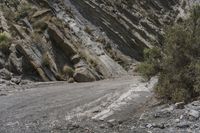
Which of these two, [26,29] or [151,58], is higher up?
[26,29]

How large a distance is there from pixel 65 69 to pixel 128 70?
6965mm

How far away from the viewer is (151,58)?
731 inches

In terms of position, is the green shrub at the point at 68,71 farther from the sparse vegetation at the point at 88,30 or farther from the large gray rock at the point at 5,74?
the sparse vegetation at the point at 88,30

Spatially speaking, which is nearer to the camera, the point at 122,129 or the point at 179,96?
the point at 122,129

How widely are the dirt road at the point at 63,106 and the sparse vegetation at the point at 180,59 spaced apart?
133cm

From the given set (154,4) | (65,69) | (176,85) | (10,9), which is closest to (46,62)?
(65,69)

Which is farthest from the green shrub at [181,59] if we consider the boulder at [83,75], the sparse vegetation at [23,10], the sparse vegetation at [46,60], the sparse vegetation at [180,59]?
the sparse vegetation at [23,10]

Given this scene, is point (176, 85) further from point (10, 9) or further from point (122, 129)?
point (10, 9)

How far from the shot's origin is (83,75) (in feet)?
90.7

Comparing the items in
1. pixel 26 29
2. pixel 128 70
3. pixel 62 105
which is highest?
pixel 26 29

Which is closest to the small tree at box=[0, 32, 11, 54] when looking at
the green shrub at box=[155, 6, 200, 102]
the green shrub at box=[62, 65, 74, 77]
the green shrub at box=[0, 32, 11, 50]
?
the green shrub at box=[0, 32, 11, 50]

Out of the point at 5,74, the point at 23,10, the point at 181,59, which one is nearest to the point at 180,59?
the point at 181,59

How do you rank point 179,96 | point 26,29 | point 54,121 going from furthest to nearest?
point 26,29 → point 179,96 → point 54,121

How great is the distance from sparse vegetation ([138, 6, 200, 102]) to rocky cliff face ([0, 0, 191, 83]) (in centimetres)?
1097
